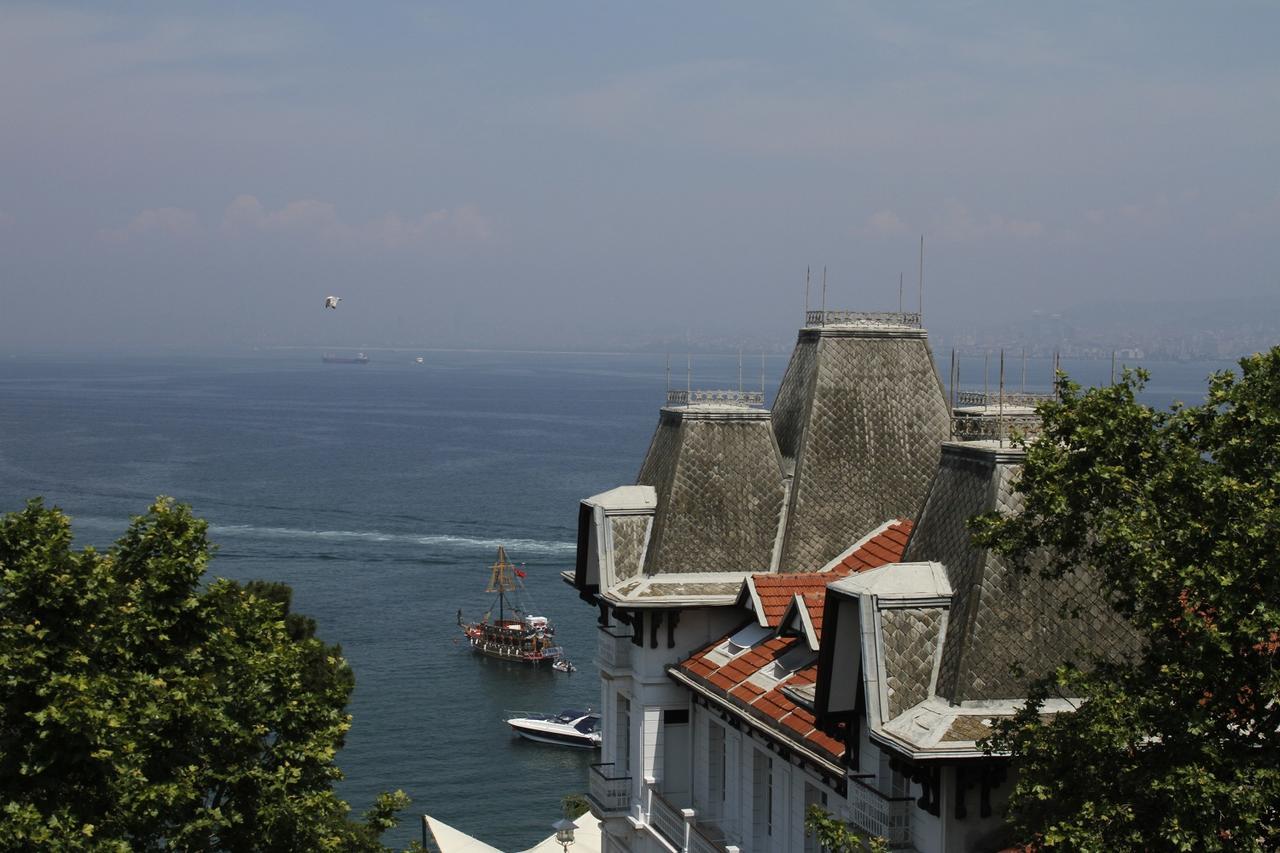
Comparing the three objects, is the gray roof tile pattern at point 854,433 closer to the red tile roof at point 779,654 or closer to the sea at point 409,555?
the red tile roof at point 779,654

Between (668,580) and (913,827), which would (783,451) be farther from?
(913,827)

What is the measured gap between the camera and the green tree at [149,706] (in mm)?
18906

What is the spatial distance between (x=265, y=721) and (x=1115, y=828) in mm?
11030

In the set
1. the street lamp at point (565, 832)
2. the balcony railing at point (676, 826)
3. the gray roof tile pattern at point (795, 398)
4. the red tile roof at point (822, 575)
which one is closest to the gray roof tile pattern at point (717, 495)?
the gray roof tile pattern at point (795, 398)

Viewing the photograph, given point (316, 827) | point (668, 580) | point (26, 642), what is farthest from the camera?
point (668, 580)

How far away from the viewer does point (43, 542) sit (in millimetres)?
19719

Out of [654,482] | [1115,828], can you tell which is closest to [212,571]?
[654,482]

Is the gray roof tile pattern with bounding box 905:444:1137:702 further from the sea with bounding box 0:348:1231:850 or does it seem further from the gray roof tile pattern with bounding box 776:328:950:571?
the sea with bounding box 0:348:1231:850

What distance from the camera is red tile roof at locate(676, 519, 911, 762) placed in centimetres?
2433

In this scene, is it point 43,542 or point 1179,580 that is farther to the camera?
point 43,542

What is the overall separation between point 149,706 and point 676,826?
12579 mm

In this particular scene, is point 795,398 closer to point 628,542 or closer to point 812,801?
point 628,542

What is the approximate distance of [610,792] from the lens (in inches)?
1246

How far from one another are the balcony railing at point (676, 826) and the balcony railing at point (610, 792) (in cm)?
70
